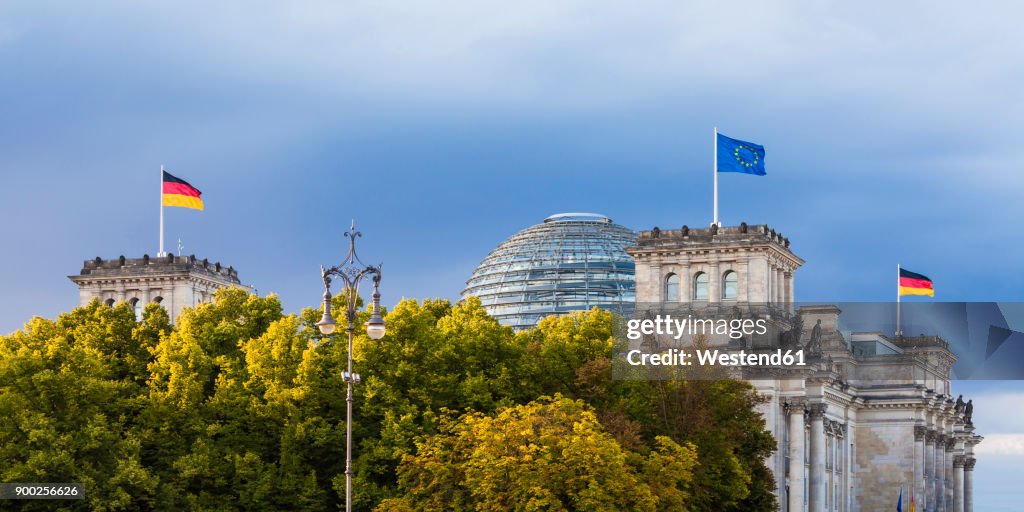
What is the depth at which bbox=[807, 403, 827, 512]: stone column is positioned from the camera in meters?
132

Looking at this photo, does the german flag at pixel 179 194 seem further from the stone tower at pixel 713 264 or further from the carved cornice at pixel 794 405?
the carved cornice at pixel 794 405

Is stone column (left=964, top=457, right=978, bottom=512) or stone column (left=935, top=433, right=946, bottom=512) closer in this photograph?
stone column (left=935, top=433, right=946, bottom=512)

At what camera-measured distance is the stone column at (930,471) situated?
16038 cm

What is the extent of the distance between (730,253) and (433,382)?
129ft

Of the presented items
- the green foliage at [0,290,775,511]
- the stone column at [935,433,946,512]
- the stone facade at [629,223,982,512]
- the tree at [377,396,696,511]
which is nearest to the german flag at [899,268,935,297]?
the stone facade at [629,223,982,512]

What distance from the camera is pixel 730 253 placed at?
13025cm

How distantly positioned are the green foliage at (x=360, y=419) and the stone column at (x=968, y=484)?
91.6 metres

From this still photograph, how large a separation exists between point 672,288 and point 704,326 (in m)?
8.23

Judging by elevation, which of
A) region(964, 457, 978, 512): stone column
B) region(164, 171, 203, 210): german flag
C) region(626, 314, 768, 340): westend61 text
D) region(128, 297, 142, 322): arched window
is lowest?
region(964, 457, 978, 512): stone column

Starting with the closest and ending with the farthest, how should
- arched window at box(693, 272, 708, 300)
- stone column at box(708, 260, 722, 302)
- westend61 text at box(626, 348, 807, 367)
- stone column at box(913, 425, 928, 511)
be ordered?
1. westend61 text at box(626, 348, 807, 367)
2. stone column at box(708, 260, 722, 302)
3. arched window at box(693, 272, 708, 300)
4. stone column at box(913, 425, 928, 511)

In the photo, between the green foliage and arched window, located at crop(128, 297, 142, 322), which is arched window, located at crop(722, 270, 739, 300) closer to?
the green foliage

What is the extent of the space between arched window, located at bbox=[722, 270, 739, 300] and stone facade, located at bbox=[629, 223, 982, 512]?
10cm

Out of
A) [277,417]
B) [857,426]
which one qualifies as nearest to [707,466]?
[277,417]

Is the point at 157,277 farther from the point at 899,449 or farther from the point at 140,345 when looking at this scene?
the point at 899,449
